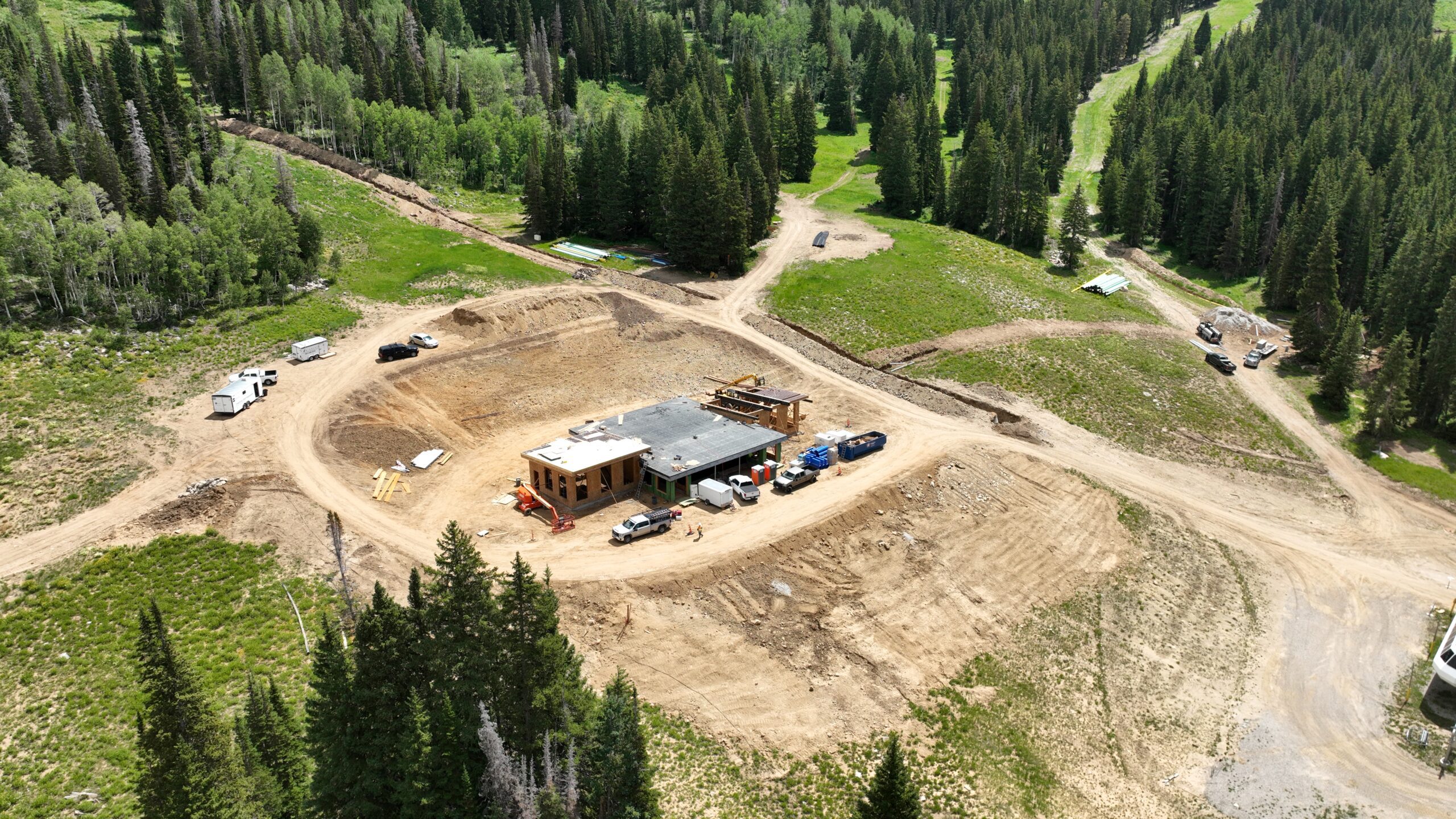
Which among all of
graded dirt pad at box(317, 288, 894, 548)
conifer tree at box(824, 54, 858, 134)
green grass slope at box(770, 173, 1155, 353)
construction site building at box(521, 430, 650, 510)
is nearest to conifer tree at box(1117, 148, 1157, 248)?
green grass slope at box(770, 173, 1155, 353)

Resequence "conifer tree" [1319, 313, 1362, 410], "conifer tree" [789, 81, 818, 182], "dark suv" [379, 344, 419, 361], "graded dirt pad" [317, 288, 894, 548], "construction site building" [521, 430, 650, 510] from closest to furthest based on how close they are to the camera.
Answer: "graded dirt pad" [317, 288, 894, 548] < "construction site building" [521, 430, 650, 510] < "dark suv" [379, 344, 419, 361] < "conifer tree" [1319, 313, 1362, 410] < "conifer tree" [789, 81, 818, 182]

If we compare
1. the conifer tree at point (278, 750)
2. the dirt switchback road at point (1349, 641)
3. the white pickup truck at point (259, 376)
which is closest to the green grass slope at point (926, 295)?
the dirt switchback road at point (1349, 641)

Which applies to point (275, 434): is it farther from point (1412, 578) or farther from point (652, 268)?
point (1412, 578)

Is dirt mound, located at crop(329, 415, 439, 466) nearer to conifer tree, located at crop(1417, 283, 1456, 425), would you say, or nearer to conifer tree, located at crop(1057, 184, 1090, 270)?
conifer tree, located at crop(1057, 184, 1090, 270)

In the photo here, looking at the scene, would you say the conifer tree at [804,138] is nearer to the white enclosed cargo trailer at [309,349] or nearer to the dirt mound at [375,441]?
the white enclosed cargo trailer at [309,349]

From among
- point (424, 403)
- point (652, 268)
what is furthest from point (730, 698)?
point (652, 268)

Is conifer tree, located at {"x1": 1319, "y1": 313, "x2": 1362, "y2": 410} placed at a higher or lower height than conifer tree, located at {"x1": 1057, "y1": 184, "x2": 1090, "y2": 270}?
lower
